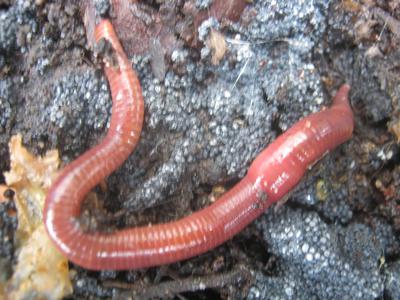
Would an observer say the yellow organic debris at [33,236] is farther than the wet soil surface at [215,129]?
No

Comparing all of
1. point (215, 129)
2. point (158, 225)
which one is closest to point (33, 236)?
point (158, 225)

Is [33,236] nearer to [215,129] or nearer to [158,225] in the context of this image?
[158,225]

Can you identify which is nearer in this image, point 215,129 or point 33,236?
point 33,236

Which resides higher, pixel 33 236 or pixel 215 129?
pixel 215 129

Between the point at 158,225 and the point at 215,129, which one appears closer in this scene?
the point at 158,225

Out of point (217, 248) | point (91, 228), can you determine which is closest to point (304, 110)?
point (217, 248)

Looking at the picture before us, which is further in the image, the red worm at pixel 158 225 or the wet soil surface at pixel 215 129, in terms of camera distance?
the wet soil surface at pixel 215 129

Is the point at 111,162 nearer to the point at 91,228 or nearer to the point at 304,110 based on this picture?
the point at 91,228

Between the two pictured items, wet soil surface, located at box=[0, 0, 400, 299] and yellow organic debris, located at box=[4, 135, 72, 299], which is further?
wet soil surface, located at box=[0, 0, 400, 299]
